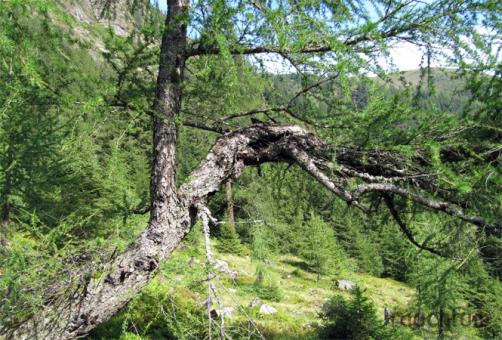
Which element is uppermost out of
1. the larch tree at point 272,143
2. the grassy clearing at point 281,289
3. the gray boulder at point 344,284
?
the larch tree at point 272,143

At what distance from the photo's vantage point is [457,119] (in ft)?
10.7

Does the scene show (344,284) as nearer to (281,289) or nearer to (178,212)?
(281,289)

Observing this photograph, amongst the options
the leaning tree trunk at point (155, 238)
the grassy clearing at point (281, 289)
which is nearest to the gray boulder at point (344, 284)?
the grassy clearing at point (281, 289)

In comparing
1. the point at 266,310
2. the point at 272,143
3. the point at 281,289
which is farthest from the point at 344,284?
the point at 272,143

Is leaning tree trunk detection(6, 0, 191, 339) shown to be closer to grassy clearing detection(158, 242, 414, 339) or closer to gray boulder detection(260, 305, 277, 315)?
grassy clearing detection(158, 242, 414, 339)

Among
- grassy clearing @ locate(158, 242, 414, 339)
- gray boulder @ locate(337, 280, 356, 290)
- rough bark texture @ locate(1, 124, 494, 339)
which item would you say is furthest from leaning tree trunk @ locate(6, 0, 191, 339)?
gray boulder @ locate(337, 280, 356, 290)

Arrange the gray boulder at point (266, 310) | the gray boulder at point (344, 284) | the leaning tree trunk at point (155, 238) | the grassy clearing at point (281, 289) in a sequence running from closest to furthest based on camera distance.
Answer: the grassy clearing at point (281, 289) < the leaning tree trunk at point (155, 238) < the gray boulder at point (266, 310) < the gray boulder at point (344, 284)

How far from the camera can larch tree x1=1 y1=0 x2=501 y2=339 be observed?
10.5 ft

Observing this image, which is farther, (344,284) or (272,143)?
(344,284)

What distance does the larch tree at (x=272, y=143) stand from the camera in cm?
320

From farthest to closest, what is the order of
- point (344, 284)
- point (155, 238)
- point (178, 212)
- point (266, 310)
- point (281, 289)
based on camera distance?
point (344, 284) < point (281, 289) < point (266, 310) < point (178, 212) < point (155, 238)

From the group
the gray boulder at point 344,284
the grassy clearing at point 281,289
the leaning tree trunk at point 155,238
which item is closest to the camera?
the grassy clearing at point 281,289

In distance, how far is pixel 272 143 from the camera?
4.09 metres

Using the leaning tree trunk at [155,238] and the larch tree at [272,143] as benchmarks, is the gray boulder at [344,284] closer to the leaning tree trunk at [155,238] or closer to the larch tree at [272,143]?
the larch tree at [272,143]
